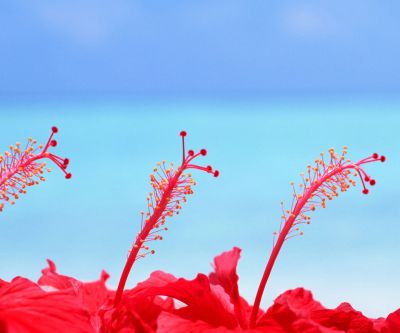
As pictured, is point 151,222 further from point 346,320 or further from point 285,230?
point 346,320

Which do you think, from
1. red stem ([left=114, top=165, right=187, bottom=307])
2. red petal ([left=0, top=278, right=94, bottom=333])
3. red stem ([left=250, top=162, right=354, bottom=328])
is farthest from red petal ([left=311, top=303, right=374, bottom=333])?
red petal ([left=0, top=278, right=94, bottom=333])

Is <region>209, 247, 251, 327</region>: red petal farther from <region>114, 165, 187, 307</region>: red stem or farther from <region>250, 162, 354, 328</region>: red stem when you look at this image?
<region>114, 165, 187, 307</region>: red stem

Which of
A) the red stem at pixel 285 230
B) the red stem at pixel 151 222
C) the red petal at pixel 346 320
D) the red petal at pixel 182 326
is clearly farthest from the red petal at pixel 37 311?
the red petal at pixel 346 320

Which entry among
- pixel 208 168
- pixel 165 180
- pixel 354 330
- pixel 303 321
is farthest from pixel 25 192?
pixel 354 330

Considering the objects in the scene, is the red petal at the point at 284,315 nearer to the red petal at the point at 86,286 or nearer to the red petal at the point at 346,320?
the red petal at the point at 346,320

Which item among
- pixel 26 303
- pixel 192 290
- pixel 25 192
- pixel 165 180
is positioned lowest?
pixel 26 303

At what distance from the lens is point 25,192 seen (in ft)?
4.95

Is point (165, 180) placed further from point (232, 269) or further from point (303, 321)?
point (303, 321)

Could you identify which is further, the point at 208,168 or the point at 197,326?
the point at 208,168

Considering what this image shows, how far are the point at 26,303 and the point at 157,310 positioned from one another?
33 cm

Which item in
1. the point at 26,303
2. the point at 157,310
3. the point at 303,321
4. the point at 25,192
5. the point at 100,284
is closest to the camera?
the point at 26,303

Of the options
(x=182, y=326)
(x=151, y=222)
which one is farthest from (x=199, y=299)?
(x=151, y=222)

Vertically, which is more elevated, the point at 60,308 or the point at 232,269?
the point at 232,269

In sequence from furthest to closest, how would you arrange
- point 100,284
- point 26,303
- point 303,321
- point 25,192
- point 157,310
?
point 100,284 < point 25,192 < point 157,310 < point 303,321 < point 26,303
